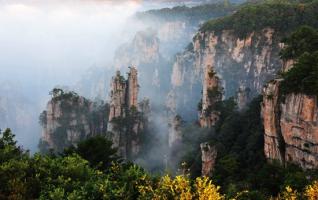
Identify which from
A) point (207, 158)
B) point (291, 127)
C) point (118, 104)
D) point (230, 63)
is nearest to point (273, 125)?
point (291, 127)

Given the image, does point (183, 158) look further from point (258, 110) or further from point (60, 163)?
point (60, 163)

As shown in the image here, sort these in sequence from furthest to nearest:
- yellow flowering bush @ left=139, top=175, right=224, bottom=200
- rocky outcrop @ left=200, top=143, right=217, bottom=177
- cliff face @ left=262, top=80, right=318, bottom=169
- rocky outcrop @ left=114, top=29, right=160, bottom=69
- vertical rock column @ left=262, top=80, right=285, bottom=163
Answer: rocky outcrop @ left=114, top=29, right=160, bottom=69 < rocky outcrop @ left=200, top=143, right=217, bottom=177 < vertical rock column @ left=262, top=80, right=285, bottom=163 < cliff face @ left=262, top=80, right=318, bottom=169 < yellow flowering bush @ left=139, top=175, right=224, bottom=200

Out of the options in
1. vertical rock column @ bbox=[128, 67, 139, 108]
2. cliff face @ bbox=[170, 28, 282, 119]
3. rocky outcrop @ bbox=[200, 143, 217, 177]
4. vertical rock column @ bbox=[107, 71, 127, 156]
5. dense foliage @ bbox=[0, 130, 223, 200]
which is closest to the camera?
dense foliage @ bbox=[0, 130, 223, 200]

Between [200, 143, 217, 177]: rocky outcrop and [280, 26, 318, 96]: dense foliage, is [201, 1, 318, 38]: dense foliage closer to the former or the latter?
[200, 143, 217, 177]: rocky outcrop

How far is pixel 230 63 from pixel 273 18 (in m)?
21.2

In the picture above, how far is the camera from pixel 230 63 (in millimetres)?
133125

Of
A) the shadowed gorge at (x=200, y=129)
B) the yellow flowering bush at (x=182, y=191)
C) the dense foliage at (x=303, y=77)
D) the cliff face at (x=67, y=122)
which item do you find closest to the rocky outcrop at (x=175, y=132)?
the shadowed gorge at (x=200, y=129)

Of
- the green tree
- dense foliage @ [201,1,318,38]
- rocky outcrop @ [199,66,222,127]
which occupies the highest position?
dense foliage @ [201,1,318,38]

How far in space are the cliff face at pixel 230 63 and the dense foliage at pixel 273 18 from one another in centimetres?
161

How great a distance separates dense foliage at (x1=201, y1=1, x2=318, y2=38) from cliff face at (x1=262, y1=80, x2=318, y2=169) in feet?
172

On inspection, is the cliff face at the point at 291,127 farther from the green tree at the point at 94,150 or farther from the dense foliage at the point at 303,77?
the green tree at the point at 94,150

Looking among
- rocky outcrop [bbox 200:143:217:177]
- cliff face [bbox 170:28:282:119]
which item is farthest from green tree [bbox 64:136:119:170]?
cliff face [bbox 170:28:282:119]

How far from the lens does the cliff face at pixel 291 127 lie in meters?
47.8

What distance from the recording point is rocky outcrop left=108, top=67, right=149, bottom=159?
99.5 metres
